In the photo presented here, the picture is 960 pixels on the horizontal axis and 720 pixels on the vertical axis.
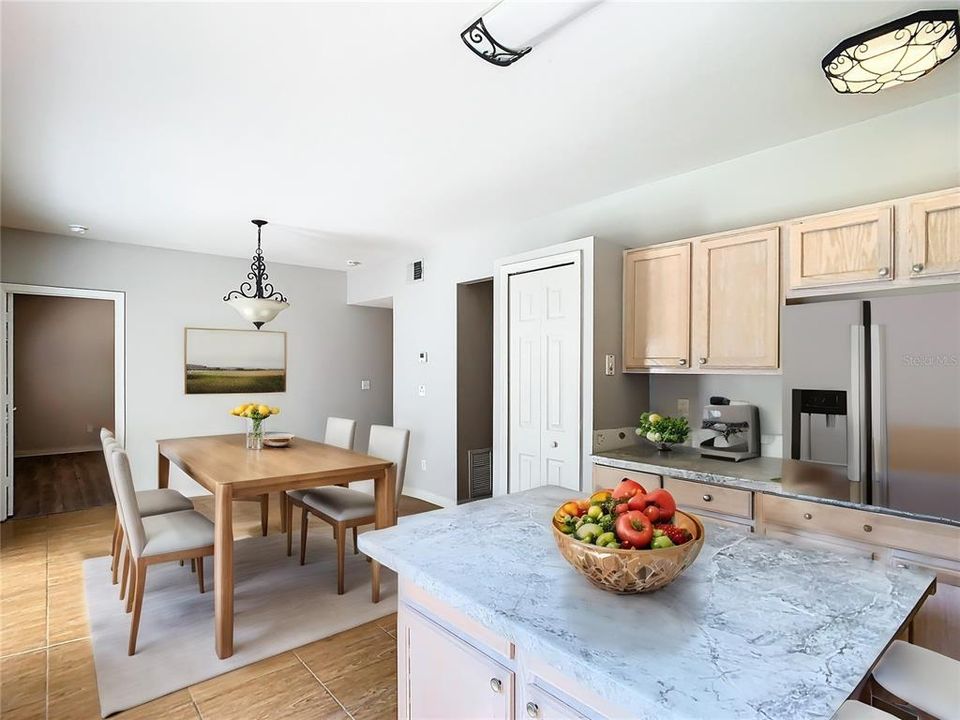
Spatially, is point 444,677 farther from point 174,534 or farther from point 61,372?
point 61,372

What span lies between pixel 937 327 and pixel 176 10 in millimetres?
2920

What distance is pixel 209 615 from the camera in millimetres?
2887

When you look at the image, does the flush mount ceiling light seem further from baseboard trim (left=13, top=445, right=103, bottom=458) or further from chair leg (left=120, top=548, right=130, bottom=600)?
baseboard trim (left=13, top=445, right=103, bottom=458)

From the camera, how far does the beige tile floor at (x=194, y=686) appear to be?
209 centimetres

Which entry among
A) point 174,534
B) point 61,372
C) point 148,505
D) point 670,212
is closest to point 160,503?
point 148,505

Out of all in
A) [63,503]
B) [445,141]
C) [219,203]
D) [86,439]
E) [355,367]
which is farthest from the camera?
[86,439]

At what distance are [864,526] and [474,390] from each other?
3418mm

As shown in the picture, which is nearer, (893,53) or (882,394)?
(893,53)

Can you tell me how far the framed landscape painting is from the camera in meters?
5.52

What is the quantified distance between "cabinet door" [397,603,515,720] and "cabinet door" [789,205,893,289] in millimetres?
2232

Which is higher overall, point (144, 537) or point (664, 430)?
point (664, 430)

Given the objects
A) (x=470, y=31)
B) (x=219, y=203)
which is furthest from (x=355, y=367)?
(x=470, y=31)

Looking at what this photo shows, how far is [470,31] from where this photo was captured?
5.97 ft

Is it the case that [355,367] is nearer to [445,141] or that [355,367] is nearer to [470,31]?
[445,141]
